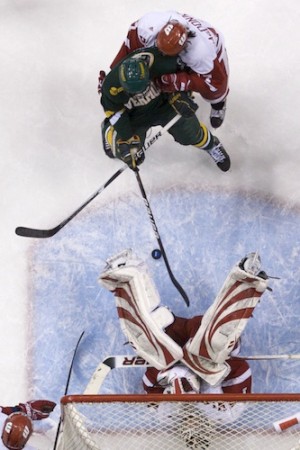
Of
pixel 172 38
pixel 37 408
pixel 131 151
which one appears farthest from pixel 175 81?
pixel 37 408

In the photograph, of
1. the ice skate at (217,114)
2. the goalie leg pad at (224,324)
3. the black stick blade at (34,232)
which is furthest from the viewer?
the black stick blade at (34,232)

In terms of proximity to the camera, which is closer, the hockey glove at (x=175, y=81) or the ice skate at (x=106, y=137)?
the hockey glove at (x=175, y=81)

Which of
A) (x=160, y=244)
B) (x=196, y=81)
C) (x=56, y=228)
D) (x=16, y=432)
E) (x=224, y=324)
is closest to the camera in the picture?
(x=16, y=432)

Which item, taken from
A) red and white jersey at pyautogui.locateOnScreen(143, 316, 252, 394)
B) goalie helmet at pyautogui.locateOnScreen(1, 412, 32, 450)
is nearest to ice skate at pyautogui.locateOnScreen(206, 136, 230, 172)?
red and white jersey at pyautogui.locateOnScreen(143, 316, 252, 394)

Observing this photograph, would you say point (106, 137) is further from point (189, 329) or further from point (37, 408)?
point (37, 408)

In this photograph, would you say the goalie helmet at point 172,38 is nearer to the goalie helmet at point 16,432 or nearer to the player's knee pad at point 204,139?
the player's knee pad at point 204,139

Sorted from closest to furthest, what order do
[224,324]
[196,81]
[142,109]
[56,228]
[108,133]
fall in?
[224,324], [196,81], [142,109], [108,133], [56,228]

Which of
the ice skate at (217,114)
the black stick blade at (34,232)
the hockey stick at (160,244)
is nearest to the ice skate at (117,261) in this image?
the hockey stick at (160,244)
